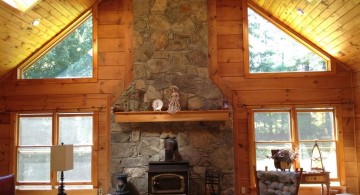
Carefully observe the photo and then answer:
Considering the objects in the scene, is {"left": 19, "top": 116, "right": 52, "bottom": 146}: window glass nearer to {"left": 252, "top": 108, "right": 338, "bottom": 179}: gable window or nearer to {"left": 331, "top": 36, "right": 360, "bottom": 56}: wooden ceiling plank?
{"left": 252, "top": 108, "right": 338, "bottom": 179}: gable window

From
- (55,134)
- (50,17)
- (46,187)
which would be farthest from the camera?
(55,134)

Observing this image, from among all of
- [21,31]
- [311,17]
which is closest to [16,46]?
[21,31]

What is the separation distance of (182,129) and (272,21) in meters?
2.62

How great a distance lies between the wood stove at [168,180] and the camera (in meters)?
5.32

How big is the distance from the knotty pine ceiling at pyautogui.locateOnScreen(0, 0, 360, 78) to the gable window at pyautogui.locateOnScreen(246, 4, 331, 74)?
0.68 feet

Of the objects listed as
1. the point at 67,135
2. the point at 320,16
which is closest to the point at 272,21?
the point at 320,16

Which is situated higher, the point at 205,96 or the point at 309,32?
the point at 309,32

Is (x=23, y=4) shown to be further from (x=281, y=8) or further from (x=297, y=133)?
(x=297, y=133)

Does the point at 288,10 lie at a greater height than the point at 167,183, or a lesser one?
greater

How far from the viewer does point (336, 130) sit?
19.1ft

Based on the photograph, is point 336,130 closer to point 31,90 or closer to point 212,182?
point 212,182

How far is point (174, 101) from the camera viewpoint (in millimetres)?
5637

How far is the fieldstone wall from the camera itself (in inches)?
224

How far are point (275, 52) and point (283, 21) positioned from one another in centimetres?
57
